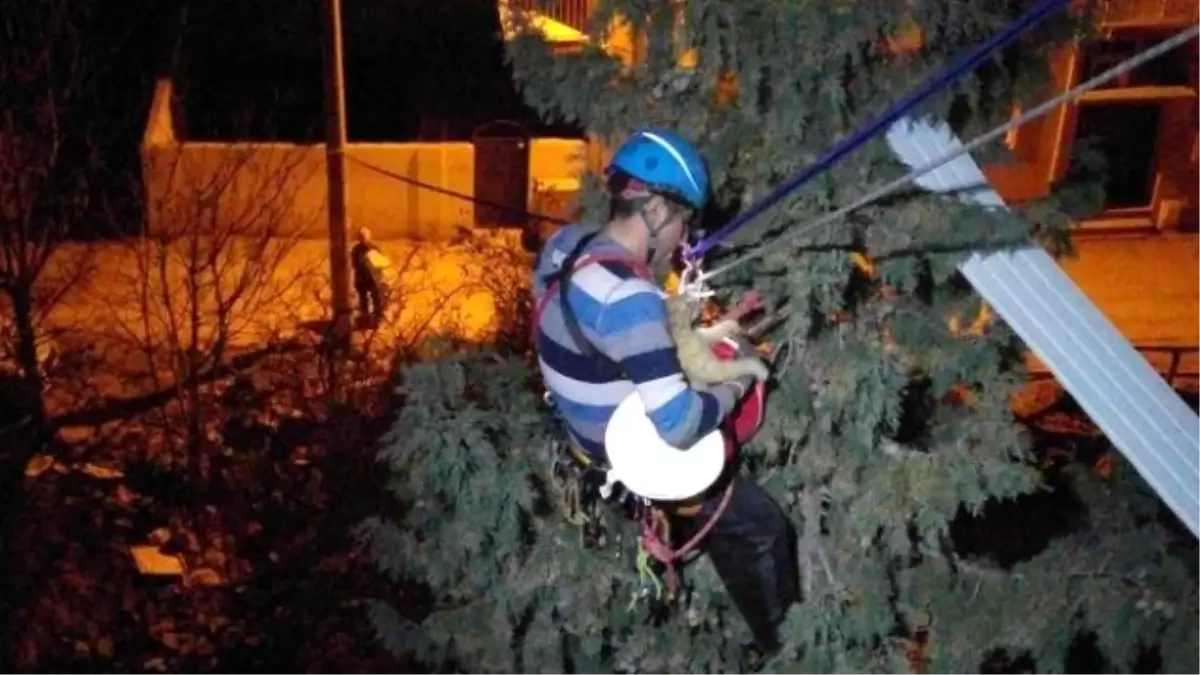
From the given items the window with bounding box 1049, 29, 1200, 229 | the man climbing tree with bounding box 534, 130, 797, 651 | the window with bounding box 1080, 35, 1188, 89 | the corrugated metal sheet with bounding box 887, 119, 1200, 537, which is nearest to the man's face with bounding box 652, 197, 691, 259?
the man climbing tree with bounding box 534, 130, 797, 651

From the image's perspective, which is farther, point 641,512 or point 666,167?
point 641,512

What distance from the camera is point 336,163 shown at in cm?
1084

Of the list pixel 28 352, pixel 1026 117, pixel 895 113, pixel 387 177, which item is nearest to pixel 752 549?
pixel 895 113

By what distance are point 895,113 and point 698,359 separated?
0.77 metres

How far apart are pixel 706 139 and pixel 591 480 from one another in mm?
1034

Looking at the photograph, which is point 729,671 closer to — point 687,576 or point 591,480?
point 687,576

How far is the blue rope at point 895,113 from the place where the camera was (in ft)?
8.99

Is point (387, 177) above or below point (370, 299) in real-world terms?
above

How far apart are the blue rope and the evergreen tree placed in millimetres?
152

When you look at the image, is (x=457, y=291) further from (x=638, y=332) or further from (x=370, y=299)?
(x=638, y=332)

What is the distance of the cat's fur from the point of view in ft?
11.1

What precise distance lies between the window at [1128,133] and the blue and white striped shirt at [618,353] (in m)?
11.7

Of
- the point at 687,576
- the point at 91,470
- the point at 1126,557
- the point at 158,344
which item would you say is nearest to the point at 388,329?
the point at 158,344

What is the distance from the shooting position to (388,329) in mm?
10594
